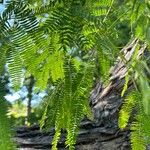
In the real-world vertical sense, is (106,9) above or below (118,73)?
above

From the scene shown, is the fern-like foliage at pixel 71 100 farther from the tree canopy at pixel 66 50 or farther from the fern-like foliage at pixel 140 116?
the fern-like foliage at pixel 140 116

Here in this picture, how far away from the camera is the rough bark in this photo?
2.73 m

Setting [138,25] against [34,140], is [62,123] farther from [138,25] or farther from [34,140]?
[34,140]

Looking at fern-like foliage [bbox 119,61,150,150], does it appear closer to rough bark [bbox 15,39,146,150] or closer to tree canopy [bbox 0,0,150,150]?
tree canopy [bbox 0,0,150,150]

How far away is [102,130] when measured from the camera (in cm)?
282

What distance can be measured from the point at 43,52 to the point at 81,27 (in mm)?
153

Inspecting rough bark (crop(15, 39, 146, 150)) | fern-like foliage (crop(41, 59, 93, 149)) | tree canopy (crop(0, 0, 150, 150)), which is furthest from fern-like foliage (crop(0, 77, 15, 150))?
rough bark (crop(15, 39, 146, 150))

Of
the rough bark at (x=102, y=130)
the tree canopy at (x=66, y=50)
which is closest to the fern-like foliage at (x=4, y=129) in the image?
the tree canopy at (x=66, y=50)

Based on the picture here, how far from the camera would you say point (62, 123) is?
1.72 metres

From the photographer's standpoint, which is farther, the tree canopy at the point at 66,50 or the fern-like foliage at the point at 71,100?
the fern-like foliage at the point at 71,100

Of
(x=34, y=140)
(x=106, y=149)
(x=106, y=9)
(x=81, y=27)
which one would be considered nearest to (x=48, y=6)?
(x=81, y=27)

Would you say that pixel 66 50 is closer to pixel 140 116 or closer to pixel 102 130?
pixel 140 116

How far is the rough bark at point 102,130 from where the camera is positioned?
108 inches

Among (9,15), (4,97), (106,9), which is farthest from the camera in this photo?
(106,9)
